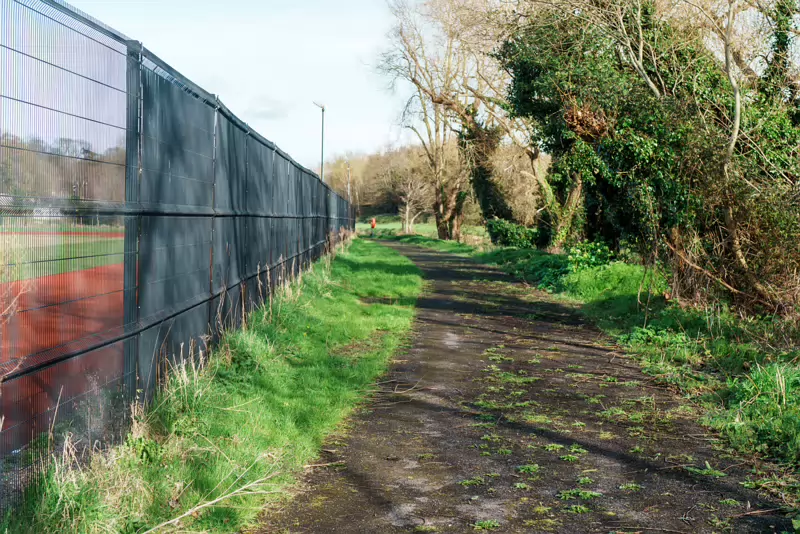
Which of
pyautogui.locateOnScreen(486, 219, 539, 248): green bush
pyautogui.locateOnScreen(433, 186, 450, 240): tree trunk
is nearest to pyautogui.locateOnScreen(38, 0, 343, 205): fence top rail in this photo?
pyautogui.locateOnScreen(486, 219, 539, 248): green bush

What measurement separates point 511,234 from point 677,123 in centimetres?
2214

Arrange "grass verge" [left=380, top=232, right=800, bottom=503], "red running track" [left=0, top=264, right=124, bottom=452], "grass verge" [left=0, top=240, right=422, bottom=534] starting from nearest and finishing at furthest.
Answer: "red running track" [left=0, top=264, right=124, bottom=452] → "grass verge" [left=0, top=240, right=422, bottom=534] → "grass verge" [left=380, top=232, right=800, bottom=503]

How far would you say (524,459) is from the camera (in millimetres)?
5629

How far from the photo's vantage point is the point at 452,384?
320 inches

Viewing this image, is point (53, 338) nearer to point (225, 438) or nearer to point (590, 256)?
point (225, 438)

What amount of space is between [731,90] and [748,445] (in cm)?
928

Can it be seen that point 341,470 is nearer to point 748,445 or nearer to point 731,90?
point 748,445

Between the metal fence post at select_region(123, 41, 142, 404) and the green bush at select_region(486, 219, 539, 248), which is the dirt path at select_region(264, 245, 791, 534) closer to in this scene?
the metal fence post at select_region(123, 41, 142, 404)

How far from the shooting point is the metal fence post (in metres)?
4.95

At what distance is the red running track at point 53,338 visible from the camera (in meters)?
3.56

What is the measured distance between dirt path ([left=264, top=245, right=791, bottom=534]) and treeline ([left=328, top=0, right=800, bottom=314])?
2.86 meters

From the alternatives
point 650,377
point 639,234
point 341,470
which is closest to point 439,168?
point 639,234

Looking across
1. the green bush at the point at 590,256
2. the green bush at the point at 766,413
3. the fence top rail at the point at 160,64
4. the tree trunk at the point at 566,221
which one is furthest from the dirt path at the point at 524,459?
the tree trunk at the point at 566,221

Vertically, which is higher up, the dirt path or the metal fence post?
the metal fence post
